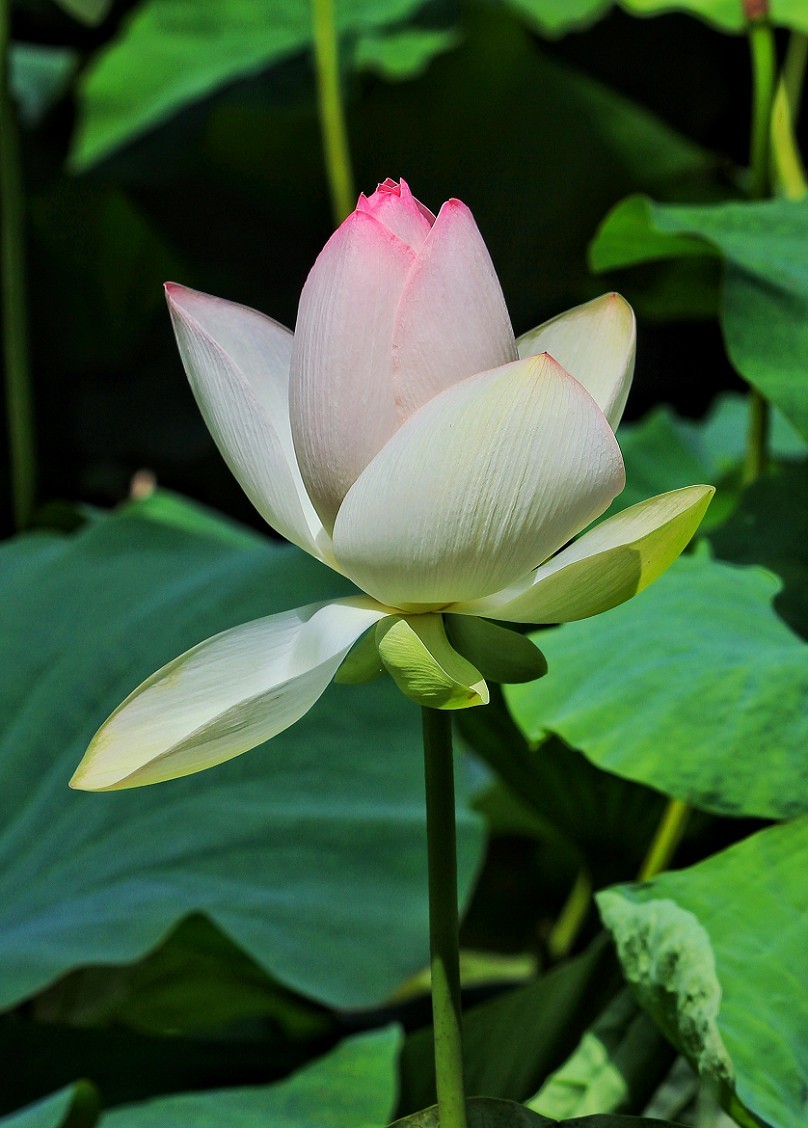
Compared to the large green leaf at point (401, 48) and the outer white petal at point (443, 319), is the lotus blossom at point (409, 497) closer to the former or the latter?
the outer white petal at point (443, 319)

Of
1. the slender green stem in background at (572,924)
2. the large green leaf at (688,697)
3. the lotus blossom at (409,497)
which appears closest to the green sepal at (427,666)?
the lotus blossom at (409,497)

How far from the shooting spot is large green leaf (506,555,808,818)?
0.50 metres

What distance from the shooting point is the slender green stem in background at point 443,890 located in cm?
27

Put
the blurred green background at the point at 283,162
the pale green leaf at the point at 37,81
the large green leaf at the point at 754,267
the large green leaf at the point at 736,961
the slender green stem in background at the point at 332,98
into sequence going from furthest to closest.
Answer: the pale green leaf at the point at 37,81 → the blurred green background at the point at 283,162 → the slender green stem in background at the point at 332,98 → the large green leaf at the point at 754,267 → the large green leaf at the point at 736,961

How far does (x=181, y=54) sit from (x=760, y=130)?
969 millimetres

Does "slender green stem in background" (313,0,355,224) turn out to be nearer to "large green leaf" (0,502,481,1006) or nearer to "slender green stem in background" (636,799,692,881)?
"large green leaf" (0,502,481,1006)

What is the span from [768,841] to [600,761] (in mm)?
80

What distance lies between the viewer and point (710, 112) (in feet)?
5.75

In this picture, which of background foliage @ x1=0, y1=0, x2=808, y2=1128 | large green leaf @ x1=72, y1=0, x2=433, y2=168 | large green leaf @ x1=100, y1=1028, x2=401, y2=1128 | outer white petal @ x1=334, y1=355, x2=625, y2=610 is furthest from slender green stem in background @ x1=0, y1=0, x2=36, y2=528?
outer white petal @ x1=334, y1=355, x2=625, y2=610

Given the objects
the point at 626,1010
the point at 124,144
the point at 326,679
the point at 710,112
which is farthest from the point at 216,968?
the point at 710,112

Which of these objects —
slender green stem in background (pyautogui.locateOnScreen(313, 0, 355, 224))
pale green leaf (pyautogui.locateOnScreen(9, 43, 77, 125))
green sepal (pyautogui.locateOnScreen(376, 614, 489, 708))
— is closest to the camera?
green sepal (pyautogui.locateOnScreen(376, 614, 489, 708))

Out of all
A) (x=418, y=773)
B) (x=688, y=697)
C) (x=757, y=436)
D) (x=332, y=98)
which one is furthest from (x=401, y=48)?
(x=688, y=697)

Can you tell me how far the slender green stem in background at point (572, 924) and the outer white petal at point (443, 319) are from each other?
684mm

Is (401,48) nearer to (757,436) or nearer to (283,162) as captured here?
(283,162)
